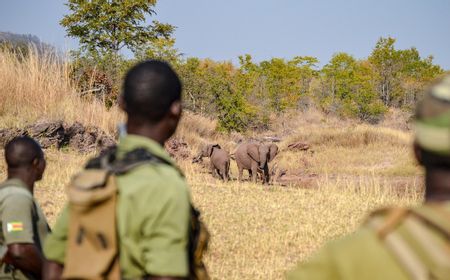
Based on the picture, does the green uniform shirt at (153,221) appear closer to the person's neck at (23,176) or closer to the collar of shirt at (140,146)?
the collar of shirt at (140,146)

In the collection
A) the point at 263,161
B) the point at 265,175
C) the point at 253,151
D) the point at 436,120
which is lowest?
the point at 265,175

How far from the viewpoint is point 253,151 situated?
16.9 meters

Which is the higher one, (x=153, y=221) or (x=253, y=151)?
(x=153, y=221)

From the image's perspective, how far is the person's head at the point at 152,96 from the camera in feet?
8.13

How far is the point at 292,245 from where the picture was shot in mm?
8023

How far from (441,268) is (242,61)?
1745 inches

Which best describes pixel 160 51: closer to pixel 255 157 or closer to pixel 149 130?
pixel 255 157

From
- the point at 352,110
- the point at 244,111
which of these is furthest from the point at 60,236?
the point at 352,110

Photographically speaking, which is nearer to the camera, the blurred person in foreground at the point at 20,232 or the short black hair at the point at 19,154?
the blurred person in foreground at the point at 20,232

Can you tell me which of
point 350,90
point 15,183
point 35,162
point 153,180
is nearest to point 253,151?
point 35,162

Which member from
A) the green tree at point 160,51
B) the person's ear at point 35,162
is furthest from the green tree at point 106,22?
the person's ear at point 35,162

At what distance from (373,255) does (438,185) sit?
0.31m

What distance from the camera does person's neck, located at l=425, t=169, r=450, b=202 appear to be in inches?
70.8

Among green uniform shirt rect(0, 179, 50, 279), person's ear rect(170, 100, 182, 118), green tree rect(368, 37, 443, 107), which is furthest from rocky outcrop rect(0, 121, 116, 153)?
green tree rect(368, 37, 443, 107)
